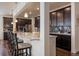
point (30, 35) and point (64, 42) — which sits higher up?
point (30, 35)

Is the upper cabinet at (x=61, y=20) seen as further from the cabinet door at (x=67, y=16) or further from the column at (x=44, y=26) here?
the column at (x=44, y=26)

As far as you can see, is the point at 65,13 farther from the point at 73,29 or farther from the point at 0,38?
the point at 0,38

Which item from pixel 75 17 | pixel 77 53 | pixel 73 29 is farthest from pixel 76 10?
pixel 77 53

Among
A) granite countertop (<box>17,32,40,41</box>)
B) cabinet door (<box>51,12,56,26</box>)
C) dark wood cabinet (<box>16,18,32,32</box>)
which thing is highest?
cabinet door (<box>51,12,56,26</box>)

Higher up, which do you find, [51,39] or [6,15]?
[6,15]

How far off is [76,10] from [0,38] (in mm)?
2736

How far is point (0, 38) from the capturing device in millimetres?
2557

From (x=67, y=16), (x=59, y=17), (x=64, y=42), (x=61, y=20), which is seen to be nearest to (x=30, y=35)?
(x=64, y=42)

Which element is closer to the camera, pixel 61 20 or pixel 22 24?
pixel 22 24

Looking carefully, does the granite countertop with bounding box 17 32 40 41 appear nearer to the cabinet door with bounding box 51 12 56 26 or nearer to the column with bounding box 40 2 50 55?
the column with bounding box 40 2 50 55

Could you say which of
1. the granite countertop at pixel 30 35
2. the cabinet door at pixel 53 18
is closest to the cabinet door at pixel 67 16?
the cabinet door at pixel 53 18

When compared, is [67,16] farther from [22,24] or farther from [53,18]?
[22,24]

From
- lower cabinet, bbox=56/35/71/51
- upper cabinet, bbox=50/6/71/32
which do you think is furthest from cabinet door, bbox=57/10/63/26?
lower cabinet, bbox=56/35/71/51

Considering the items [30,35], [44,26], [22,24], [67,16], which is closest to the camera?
[44,26]
